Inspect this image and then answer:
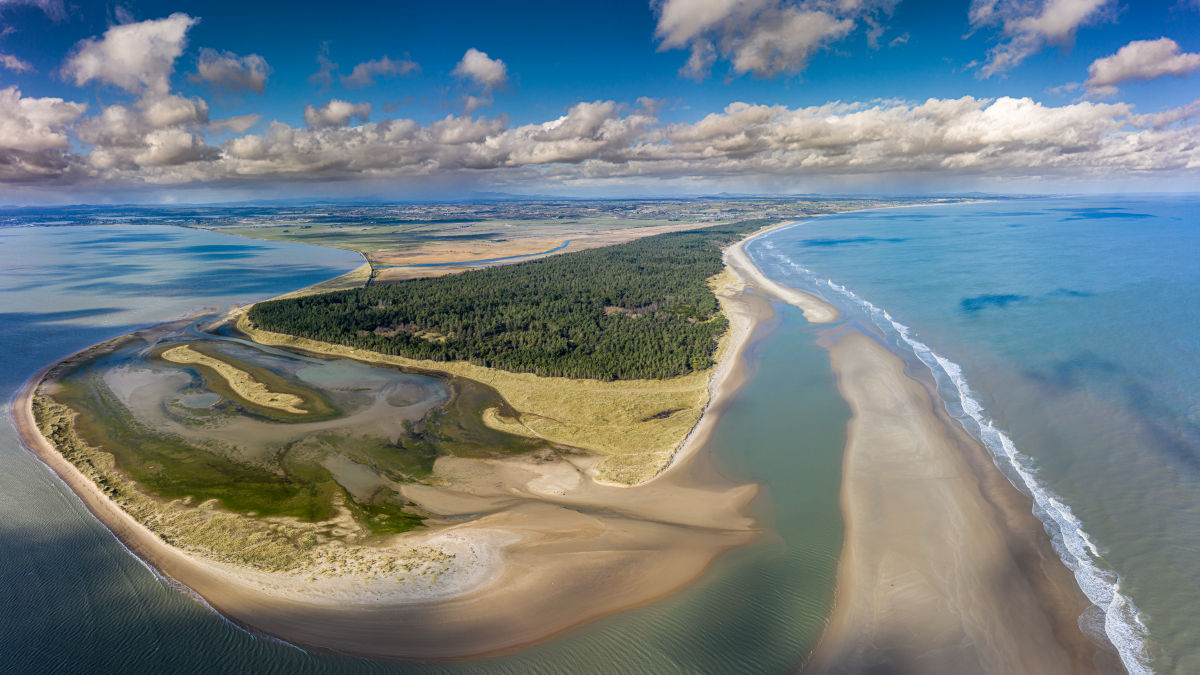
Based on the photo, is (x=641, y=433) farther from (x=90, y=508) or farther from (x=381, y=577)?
(x=90, y=508)

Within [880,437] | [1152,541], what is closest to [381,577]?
[880,437]

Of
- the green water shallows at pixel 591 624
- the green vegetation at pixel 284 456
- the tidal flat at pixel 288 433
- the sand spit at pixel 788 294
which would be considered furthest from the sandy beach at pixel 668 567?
the sand spit at pixel 788 294

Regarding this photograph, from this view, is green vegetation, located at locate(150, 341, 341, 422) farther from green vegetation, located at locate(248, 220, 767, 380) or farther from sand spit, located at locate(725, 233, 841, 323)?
sand spit, located at locate(725, 233, 841, 323)

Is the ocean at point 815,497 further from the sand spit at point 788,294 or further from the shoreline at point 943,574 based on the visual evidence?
the sand spit at point 788,294

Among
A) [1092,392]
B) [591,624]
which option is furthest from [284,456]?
[1092,392]

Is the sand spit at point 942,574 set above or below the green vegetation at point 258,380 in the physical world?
below

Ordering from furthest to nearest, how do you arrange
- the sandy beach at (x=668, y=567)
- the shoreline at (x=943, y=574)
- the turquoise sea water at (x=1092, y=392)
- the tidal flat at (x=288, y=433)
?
the tidal flat at (x=288, y=433) < the turquoise sea water at (x=1092, y=392) < the sandy beach at (x=668, y=567) < the shoreline at (x=943, y=574)

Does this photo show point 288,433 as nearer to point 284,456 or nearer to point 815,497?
point 284,456
